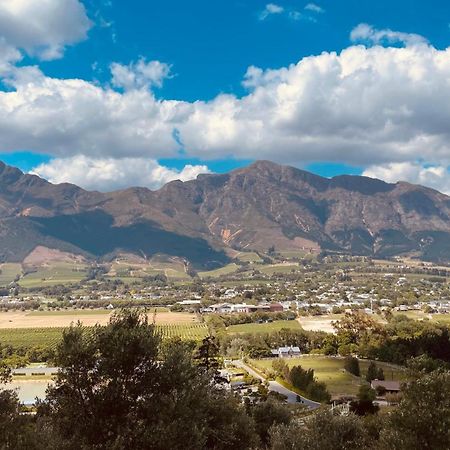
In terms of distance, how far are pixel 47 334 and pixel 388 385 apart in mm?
96996

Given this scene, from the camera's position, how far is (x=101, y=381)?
21062 mm

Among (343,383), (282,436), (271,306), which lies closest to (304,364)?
(343,383)

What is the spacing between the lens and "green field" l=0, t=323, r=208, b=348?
125m

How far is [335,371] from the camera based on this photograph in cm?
8912

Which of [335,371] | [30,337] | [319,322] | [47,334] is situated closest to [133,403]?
[335,371]

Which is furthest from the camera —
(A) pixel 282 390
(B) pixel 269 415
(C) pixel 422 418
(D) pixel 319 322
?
(D) pixel 319 322

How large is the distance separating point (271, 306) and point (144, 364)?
172 meters

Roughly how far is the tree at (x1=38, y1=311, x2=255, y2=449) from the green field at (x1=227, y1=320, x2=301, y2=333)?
115m

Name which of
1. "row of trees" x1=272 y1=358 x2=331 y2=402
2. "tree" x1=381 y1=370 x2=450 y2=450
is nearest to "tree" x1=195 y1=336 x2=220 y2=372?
"tree" x1=381 y1=370 x2=450 y2=450

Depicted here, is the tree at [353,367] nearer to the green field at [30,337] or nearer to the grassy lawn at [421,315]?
the green field at [30,337]

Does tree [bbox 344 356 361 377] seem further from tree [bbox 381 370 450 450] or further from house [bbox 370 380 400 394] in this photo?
tree [bbox 381 370 450 450]

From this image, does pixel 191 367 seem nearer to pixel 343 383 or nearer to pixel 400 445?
pixel 400 445

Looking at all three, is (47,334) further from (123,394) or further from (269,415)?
(123,394)

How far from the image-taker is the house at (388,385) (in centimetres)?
6912
